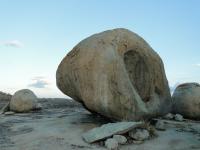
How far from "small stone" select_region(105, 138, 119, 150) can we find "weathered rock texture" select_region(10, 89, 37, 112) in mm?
7635

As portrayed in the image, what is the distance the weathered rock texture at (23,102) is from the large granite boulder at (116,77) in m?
4.36

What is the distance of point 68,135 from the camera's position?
11.2 m

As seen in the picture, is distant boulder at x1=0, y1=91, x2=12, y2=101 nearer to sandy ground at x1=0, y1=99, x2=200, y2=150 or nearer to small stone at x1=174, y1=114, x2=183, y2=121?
sandy ground at x1=0, y1=99, x2=200, y2=150

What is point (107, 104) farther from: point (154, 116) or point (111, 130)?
point (154, 116)

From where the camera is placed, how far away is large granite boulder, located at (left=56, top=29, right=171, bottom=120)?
38.6 ft

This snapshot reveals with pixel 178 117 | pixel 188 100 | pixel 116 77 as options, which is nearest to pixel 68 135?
pixel 116 77

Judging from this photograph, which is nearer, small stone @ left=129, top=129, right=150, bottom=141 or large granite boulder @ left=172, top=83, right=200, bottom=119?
small stone @ left=129, top=129, right=150, bottom=141

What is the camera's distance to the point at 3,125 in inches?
533

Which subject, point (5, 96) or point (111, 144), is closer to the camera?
point (111, 144)

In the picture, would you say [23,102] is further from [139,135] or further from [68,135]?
[139,135]

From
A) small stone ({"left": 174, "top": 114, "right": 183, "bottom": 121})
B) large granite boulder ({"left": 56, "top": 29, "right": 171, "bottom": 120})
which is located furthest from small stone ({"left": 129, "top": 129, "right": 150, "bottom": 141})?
small stone ({"left": 174, "top": 114, "right": 183, "bottom": 121})

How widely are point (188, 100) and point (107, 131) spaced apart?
17.6 feet

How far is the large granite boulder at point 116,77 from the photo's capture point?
1177 cm

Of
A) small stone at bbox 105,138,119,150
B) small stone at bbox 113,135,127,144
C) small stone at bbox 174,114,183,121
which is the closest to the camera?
small stone at bbox 105,138,119,150
